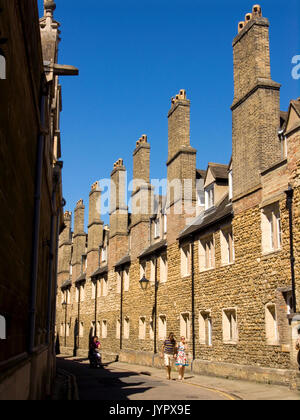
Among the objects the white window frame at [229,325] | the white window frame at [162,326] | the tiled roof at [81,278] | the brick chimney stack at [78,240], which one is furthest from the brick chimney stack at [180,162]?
the brick chimney stack at [78,240]

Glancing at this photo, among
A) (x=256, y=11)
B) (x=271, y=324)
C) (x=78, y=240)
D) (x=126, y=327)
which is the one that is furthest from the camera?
(x=78, y=240)

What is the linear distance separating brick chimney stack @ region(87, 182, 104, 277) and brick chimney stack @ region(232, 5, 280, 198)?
2629 centimetres

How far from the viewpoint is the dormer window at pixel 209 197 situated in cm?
2408

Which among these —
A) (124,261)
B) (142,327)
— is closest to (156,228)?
(124,261)

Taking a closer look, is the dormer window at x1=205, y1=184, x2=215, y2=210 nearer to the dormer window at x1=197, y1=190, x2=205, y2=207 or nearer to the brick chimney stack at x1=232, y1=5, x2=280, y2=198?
the dormer window at x1=197, y1=190, x2=205, y2=207

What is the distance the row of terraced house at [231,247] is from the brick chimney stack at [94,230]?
9.00 m

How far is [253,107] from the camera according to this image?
19.0 metres

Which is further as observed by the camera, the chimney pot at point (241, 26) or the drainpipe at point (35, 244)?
the chimney pot at point (241, 26)

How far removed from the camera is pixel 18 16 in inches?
252

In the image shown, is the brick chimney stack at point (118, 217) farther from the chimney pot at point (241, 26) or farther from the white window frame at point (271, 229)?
the white window frame at point (271, 229)

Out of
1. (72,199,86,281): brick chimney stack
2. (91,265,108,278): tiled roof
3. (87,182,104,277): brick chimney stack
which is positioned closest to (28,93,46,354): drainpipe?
(91,265,108,278): tiled roof

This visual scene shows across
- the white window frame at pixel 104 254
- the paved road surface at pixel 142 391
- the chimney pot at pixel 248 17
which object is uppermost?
the chimney pot at pixel 248 17

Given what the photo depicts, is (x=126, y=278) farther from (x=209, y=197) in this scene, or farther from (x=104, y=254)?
(x=209, y=197)

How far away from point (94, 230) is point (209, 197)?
73.1ft
